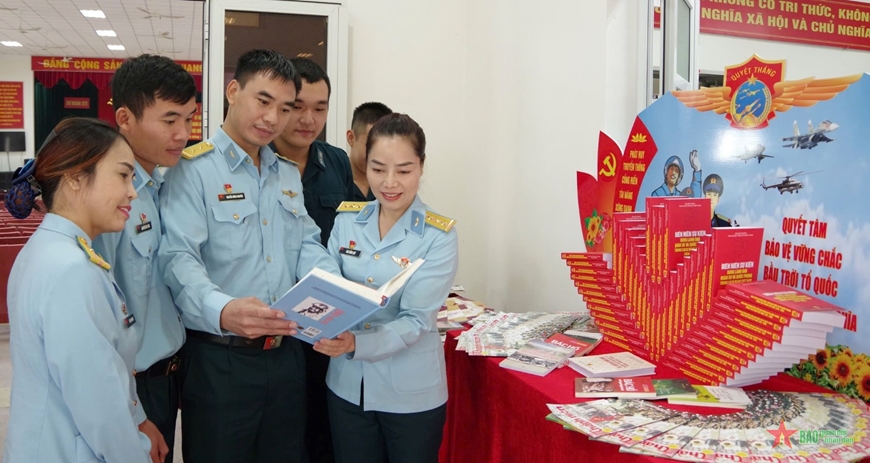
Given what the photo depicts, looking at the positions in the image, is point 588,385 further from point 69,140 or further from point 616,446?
point 69,140

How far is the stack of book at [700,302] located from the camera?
1449 mm

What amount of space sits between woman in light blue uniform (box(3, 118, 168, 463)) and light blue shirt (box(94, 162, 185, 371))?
0.24 meters

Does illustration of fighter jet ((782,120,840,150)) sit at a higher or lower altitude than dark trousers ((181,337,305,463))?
higher

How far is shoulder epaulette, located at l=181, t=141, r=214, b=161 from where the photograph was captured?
1814 millimetres

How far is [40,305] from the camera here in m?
1.24

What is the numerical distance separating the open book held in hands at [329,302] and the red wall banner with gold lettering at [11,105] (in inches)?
Result: 648

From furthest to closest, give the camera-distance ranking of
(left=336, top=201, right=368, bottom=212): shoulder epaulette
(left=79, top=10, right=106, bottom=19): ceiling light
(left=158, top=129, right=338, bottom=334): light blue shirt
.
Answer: (left=79, top=10, right=106, bottom=19): ceiling light
(left=336, top=201, right=368, bottom=212): shoulder epaulette
(left=158, top=129, right=338, bottom=334): light blue shirt

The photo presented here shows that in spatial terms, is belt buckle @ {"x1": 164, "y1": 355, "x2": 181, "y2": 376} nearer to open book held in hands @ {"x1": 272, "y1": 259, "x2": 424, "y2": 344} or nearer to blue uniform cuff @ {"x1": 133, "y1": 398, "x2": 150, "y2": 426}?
blue uniform cuff @ {"x1": 133, "y1": 398, "x2": 150, "y2": 426}

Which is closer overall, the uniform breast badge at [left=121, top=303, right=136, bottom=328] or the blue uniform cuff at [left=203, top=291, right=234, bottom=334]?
the uniform breast badge at [left=121, top=303, right=136, bottom=328]

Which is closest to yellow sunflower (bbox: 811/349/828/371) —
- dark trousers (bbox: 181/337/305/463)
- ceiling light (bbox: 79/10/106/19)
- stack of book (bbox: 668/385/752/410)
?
stack of book (bbox: 668/385/752/410)

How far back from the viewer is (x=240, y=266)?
1.82 metres

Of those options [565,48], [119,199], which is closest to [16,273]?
[119,199]

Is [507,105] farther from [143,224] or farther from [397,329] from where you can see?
[143,224]

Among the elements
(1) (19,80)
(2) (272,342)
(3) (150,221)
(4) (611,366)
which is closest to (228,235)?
(3) (150,221)
